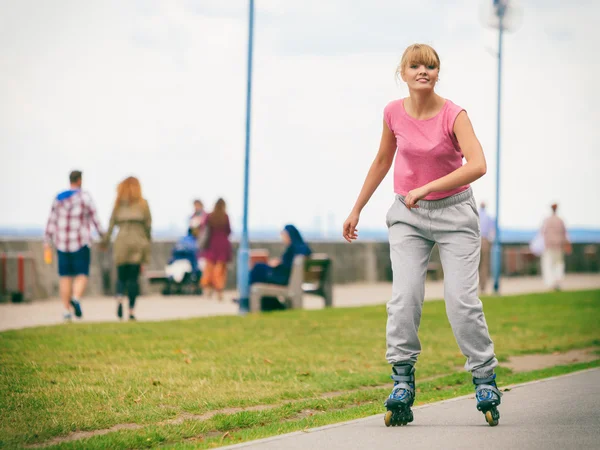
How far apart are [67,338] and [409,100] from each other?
6126 mm

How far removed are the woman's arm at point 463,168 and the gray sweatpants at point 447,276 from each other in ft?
0.67

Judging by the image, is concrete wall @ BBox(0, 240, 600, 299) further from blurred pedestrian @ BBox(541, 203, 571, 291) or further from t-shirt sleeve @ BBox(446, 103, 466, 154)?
t-shirt sleeve @ BBox(446, 103, 466, 154)

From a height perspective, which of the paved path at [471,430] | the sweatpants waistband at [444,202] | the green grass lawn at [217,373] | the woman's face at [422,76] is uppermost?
the woman's face at [422,76]

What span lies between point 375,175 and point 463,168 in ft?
2.20

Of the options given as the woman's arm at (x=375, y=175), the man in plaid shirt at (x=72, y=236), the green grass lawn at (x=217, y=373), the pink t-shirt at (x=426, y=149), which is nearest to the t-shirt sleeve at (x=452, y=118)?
the pink t-shirt at (x=426, y=149)

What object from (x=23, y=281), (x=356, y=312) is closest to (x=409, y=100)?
(x=356, y=312)

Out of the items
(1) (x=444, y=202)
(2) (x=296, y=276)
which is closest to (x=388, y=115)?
(1) (x=444, y=202)

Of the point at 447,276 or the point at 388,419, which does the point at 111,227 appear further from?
the point at 447,276

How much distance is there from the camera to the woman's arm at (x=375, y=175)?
6223 mm

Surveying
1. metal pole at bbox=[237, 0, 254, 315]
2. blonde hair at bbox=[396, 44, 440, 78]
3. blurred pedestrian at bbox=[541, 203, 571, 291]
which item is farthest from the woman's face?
blurred pedestrian at bbox=[541, 203, 571, 291]

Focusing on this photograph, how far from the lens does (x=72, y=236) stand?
45.2 feet

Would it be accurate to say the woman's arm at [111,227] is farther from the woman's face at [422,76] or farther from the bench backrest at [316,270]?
the woman's face at [422,76]

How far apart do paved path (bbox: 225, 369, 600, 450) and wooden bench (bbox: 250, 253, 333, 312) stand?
8474 millimetres

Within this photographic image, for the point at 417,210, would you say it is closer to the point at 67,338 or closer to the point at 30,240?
the point at 67,338
